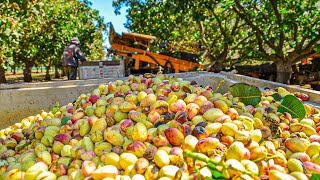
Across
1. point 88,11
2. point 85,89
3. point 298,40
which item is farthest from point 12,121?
point 88,11

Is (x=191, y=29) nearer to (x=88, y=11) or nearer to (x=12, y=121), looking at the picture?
(x=88, y=11)

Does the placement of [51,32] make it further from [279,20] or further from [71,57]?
[279,20]

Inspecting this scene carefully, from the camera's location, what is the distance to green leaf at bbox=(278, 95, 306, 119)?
88.2 inches

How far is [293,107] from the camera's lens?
2293 millimetres

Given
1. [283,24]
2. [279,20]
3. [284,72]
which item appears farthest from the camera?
[284,72]

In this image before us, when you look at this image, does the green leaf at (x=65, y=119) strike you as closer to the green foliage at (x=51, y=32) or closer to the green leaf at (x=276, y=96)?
the green leaf at (x=276, y=96)

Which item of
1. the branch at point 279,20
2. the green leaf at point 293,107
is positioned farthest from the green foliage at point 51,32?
the green leaf at point 293,107

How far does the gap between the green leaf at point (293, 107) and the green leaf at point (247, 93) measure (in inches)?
8.4

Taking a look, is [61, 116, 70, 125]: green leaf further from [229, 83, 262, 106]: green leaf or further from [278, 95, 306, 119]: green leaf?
[278, 95, 306, 119]: green leaf

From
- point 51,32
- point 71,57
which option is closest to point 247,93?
point 71,57

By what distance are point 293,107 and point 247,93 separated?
398 millimetres

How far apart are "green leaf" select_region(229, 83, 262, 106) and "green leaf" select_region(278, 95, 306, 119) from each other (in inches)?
8.4

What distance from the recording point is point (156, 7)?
1414 centimetres

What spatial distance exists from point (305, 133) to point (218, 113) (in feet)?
2.20
